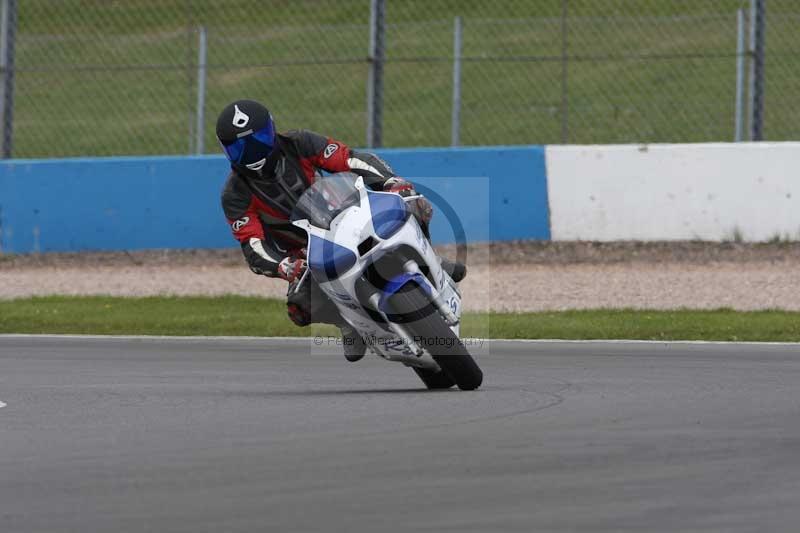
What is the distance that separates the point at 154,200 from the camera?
54.9ft

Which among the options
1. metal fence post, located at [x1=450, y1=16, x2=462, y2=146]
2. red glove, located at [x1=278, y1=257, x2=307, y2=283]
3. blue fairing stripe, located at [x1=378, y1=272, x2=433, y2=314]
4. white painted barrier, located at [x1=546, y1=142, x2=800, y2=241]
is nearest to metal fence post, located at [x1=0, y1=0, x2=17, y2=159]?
metal fence post, located at [x1=450, y1=16, x2=462, y2=146]

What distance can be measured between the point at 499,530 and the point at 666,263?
10527mm

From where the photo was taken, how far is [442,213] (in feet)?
53.2

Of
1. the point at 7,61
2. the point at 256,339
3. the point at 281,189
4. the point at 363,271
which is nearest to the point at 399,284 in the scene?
the point at 363,271

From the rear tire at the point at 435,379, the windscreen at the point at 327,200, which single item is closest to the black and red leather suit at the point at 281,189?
the windscreen at the point at 327,200

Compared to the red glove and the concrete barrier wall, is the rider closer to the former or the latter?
the red glove

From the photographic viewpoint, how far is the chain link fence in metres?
17.2

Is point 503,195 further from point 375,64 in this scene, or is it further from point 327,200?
point 327,200

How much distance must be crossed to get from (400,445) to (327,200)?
6.83 ft

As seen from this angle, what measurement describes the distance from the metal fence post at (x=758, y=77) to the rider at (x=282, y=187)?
7.68 meters

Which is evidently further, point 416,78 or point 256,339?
point 416,78

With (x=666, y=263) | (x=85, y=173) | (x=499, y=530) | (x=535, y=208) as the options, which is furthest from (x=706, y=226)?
(x=499, y=530)

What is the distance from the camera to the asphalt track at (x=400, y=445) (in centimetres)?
577

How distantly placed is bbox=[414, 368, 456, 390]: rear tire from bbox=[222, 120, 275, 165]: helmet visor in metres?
1.42
